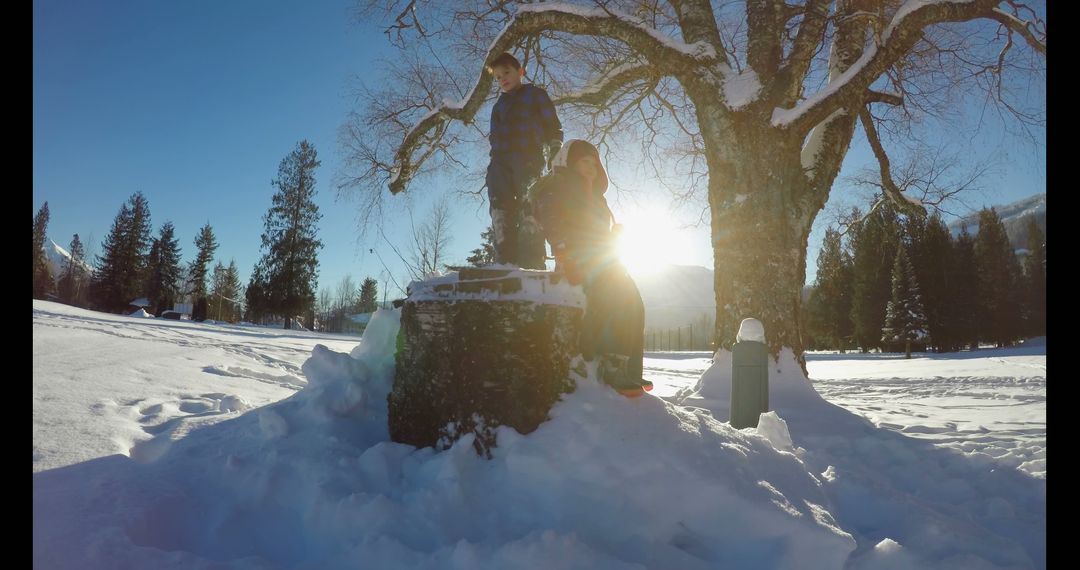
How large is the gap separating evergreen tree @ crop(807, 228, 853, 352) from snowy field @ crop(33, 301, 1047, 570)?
1599 inches

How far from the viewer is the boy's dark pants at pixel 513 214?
418cm

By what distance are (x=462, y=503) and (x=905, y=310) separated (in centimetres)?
3715

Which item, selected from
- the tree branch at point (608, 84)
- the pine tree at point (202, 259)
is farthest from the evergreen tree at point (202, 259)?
the tree branch at point (608, 84)

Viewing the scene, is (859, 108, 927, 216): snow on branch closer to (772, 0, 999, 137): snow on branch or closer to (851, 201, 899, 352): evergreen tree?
(772, 0, 999, 137): snow on branch

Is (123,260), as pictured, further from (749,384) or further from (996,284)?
(996,284)

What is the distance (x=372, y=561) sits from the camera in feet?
5.68

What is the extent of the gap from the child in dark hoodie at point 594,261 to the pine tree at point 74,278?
84.4 metres

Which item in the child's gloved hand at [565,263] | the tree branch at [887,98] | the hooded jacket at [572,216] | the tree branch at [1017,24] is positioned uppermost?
the tree branch at [1017,24]

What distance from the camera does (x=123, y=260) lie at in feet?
149

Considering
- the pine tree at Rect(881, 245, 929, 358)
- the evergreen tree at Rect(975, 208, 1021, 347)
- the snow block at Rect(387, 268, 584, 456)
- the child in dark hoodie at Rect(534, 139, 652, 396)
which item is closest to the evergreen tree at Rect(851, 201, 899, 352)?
the pine tree at Rect(881, 245, 929, 358)

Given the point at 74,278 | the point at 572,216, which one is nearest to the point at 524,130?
the point at 572,216

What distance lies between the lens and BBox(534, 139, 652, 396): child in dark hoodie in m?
3.06

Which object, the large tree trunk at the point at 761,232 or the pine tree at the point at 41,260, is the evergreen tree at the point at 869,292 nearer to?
the large tree trunk at the point at 761,232
